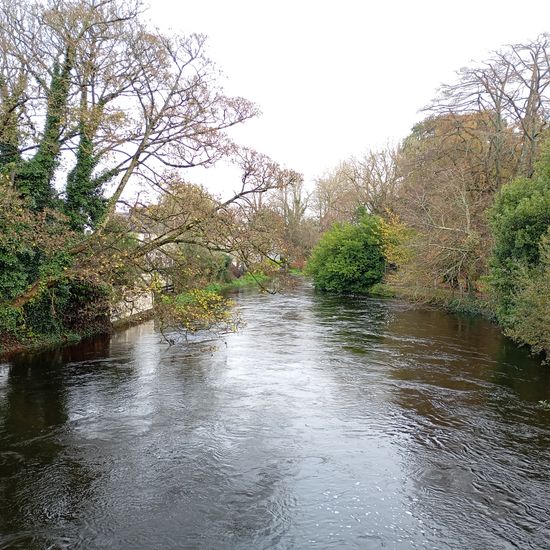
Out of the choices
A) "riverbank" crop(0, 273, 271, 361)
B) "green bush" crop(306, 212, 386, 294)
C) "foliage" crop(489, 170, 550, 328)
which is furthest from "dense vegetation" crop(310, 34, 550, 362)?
"riverbank" crop(0, 273, 271, 361)

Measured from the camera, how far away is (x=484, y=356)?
1617cm

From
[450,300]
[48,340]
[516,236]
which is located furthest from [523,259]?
[48,340]

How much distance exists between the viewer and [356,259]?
124ft

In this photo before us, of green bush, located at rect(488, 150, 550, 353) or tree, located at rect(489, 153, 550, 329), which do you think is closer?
green bush, located at rect(488, 150, 550, 353)

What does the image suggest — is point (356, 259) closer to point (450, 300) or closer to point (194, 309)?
point (450, 300)

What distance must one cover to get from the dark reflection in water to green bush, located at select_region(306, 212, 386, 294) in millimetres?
20952

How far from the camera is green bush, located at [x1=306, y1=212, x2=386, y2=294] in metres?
37.2

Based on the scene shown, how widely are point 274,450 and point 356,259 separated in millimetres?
29944

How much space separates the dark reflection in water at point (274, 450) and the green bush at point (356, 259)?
20952 millimetres

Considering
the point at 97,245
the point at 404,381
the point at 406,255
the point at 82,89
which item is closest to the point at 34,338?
the point at 97,245

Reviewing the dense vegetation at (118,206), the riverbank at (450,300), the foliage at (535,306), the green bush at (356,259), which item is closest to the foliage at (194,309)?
the dense vegetation at (118,206)

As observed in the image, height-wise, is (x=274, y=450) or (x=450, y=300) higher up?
(x=450, y=300)

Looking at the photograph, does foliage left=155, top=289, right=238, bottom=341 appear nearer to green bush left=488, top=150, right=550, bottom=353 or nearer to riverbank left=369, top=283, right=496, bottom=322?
green bush left=488, top=150, right=550, bottom=353

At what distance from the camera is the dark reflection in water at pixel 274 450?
6.56m
